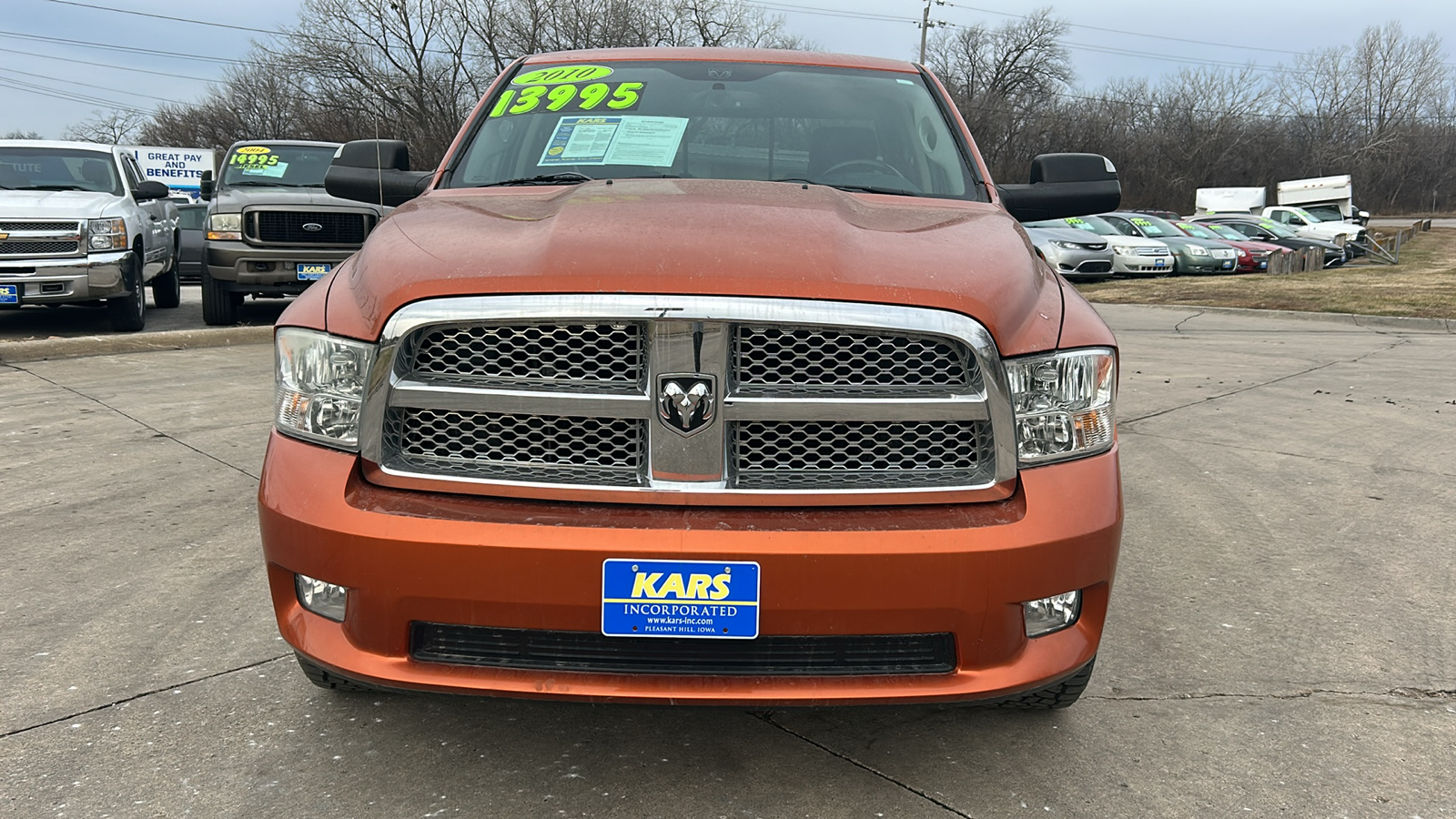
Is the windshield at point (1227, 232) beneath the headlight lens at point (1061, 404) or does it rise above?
beneath

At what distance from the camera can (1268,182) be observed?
66.5 meters

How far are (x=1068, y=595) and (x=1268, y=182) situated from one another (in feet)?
239

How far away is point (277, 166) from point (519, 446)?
10830 millimetres

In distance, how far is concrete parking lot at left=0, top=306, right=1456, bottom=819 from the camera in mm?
2459

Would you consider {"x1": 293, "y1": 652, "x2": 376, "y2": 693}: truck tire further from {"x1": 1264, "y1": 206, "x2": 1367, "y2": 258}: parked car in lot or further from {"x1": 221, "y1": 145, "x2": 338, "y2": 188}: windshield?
{"x1": 1264, "y1": 206, "x2": 1367, "y2": 258}: parked car in lot

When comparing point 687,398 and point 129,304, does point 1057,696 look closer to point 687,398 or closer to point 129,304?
point 687,398

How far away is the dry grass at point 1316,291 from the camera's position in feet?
50.2

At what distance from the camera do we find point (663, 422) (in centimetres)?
218

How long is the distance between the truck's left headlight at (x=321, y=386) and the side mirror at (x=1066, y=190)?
7.89 ft

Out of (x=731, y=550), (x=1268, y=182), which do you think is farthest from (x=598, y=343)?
(x=1268, y=182)

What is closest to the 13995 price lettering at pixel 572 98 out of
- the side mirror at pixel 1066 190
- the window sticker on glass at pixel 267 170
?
the side mirror at pixel 1066 190

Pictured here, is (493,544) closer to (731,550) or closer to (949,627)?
(731,550)

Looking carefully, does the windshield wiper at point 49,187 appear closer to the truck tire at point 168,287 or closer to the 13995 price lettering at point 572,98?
the truck tire at point 168,287

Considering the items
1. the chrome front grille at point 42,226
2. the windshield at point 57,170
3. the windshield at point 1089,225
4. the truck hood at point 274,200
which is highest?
the windshield at point 57,170
